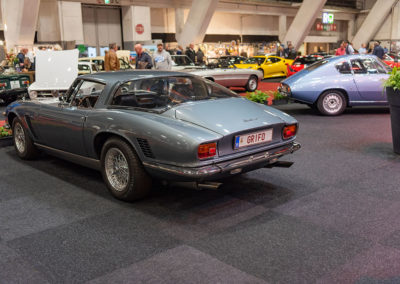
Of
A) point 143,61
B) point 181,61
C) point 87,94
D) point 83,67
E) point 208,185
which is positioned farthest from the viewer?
point 181,61

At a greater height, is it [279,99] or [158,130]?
[158,130]

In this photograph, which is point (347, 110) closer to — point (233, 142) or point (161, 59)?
point (161, 59)

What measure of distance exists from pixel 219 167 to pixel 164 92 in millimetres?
1353

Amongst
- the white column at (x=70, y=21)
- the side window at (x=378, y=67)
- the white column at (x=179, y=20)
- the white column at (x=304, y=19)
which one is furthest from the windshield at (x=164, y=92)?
the white column at (x=304, y=19)

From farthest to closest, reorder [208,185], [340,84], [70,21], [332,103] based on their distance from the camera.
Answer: [70,21] → [332,103] → [340,84] → [208,185]

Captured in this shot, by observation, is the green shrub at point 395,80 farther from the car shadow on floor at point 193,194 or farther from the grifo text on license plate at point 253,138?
the grifo text on license plate at point 253,138

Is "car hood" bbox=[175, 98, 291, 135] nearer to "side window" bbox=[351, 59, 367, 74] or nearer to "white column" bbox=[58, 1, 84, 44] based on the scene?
"side window" bbox=[351, 59, 367, 74]

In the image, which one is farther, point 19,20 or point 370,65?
point 19,20

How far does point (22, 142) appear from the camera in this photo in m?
5.92

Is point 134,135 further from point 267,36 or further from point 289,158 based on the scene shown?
point 267,36

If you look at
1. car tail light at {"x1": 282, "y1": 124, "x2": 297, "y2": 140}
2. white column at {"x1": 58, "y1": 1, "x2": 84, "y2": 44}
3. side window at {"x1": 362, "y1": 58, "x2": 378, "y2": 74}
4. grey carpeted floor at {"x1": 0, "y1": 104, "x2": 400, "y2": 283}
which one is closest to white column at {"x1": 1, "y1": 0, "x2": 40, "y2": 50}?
white column at {"x1": 58, "y1": 1, "x2": 84, "y2": 44}

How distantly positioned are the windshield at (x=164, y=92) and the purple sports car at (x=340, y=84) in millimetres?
4624

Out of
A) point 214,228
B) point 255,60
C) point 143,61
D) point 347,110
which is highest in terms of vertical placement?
point 255,60

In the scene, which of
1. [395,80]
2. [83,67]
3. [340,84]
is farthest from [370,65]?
[83,67]
